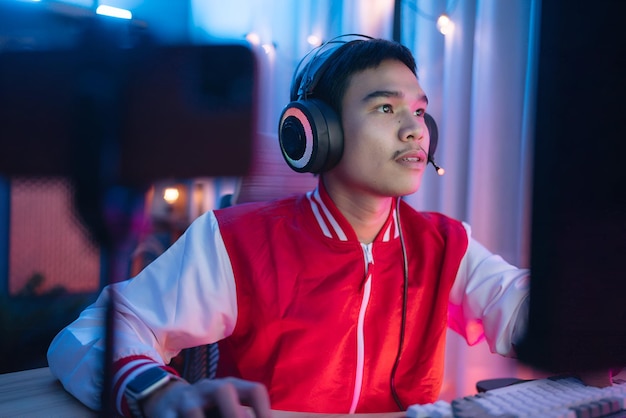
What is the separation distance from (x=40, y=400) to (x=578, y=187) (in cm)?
68

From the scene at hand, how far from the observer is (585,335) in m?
0.50

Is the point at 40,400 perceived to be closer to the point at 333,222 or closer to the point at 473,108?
the point at 333,222

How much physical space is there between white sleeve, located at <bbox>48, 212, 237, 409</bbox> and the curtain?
0.71 meters

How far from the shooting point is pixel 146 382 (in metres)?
0.59

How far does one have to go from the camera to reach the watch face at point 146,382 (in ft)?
1.92

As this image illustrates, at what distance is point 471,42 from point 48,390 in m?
1.53

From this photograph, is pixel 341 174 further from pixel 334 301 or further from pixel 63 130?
pixel 63 130

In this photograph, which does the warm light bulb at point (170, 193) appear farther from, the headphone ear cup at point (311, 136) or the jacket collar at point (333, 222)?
the jacket collar at point (333, 222)

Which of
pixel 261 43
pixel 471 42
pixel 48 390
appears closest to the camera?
pixel 48 390

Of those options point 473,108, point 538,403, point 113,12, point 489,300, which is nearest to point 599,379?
point 538,403

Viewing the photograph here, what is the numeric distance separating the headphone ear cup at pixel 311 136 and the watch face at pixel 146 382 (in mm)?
435

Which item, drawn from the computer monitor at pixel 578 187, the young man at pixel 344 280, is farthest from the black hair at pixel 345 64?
the computer monitor at pixel 578 187

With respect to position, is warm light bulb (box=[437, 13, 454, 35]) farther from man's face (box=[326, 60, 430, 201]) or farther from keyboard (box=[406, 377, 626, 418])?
keyboard (box=[406, 377, 626, 418])

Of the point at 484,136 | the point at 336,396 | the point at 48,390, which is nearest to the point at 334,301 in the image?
the point at 336,396
